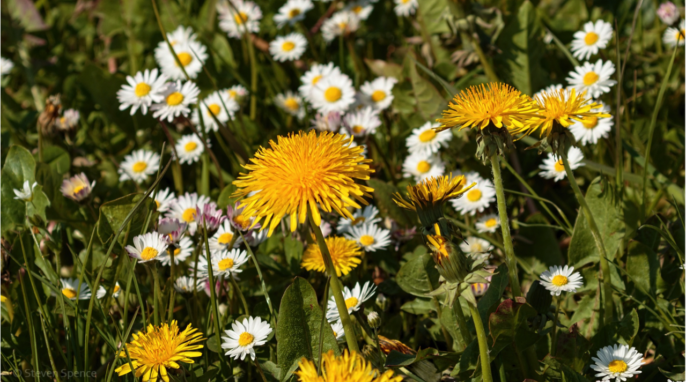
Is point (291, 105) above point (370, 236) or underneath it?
above

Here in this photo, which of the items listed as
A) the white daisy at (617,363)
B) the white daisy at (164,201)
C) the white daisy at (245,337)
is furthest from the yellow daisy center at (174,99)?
the white daisy at (617,363)

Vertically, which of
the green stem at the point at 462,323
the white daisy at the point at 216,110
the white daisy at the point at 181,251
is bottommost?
the green stem at the point at 462,323

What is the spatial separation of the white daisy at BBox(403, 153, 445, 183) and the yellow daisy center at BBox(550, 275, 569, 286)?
0.76 metres

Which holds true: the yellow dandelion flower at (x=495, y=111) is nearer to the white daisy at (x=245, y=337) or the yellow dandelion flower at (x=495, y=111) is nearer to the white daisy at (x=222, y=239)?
the white daisy at (x=245, y=337)

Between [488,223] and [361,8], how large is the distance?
5.05ft

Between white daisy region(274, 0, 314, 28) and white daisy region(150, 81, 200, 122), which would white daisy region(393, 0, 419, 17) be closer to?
white daisy region(274, 0, 314, 28)

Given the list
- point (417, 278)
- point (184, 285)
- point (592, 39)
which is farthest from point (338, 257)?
point (592, 39)

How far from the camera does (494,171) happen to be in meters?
1.19

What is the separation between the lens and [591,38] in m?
2.30

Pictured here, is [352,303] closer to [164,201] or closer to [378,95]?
[164,201]

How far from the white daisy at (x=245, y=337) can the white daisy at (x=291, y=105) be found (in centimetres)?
132

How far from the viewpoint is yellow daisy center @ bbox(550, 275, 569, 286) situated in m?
1.40

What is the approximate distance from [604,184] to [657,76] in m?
1.23

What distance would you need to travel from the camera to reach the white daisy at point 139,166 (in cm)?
232
